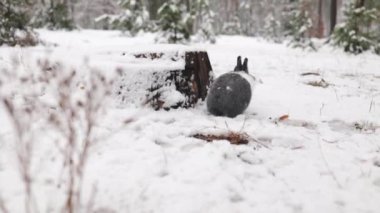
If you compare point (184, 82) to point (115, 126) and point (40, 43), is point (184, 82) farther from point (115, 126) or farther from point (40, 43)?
point (40, 43)

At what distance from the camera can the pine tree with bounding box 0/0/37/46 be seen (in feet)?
25.3

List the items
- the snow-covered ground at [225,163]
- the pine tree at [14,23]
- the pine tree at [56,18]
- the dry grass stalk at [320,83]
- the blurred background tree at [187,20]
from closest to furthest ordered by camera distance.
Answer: the snow-covered ground at [225,163]
the dry grass stalk at [320,83]
the pine tree at [14,23]
the blurred background tree at [187,20]
the pine tree at [56,18]

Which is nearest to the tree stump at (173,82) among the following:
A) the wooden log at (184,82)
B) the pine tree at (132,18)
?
the wooden log at (184,82)

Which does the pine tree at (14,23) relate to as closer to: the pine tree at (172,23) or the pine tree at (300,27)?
the pine tree at (172,23)

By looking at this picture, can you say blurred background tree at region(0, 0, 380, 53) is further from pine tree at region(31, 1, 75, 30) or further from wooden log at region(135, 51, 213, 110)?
wooden log at region(135, 51, 213, 110)

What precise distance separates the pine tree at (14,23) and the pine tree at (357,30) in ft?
27.4

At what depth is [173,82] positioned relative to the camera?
3.72m

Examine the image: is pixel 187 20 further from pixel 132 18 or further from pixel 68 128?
pixel 68 128

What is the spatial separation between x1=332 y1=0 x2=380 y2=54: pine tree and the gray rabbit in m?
7.68

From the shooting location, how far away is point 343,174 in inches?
96.0

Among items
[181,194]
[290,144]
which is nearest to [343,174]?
[290,144]

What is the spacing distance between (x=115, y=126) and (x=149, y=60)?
3.40 ft

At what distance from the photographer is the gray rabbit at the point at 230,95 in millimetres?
3617


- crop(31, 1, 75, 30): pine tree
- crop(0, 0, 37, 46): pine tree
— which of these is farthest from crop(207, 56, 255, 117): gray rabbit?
crop(31, 1, 75, 30): pine tree
